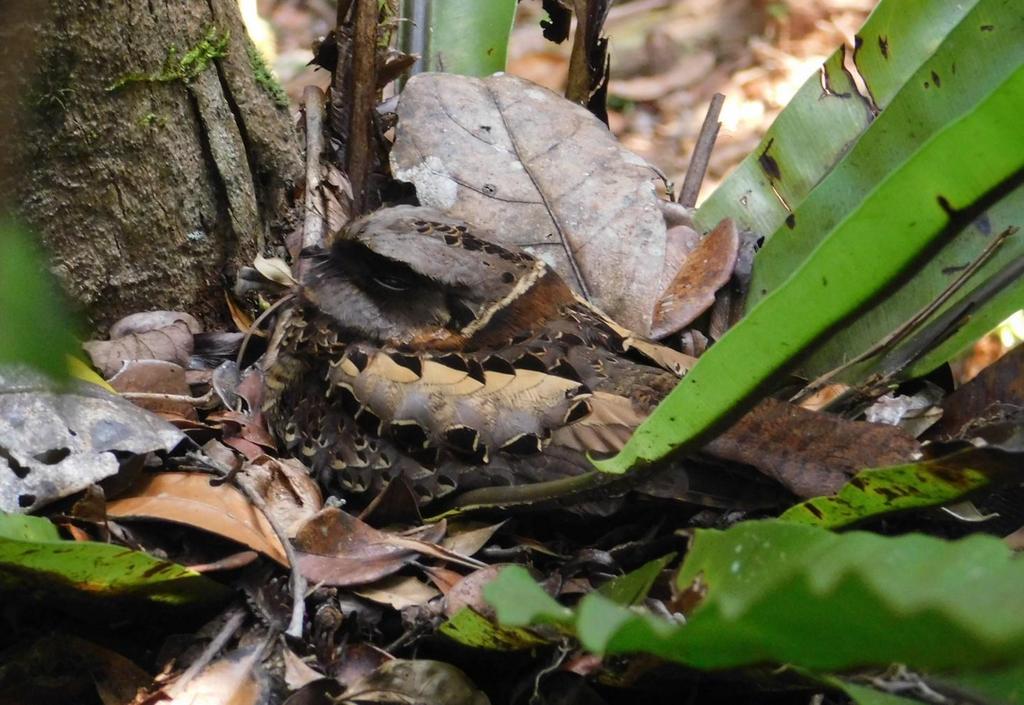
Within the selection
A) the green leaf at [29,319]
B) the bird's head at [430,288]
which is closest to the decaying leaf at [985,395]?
the bird's head at [430,288]

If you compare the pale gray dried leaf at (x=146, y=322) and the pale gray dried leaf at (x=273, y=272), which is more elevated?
the pale gray dried leaf at (x=273, y=272)

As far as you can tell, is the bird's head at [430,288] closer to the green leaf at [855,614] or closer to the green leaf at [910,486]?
the green leaf at [910,486]

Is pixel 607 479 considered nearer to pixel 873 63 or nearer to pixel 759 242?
pixel 759 242

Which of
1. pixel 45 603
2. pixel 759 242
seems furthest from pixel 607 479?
pixel 759 242

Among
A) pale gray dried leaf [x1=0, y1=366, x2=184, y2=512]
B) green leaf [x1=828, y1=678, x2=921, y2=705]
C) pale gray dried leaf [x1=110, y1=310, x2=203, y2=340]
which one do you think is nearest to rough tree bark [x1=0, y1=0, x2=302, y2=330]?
pale gray dried leaf [x1=110, y1=310, x2=203, y2=340]

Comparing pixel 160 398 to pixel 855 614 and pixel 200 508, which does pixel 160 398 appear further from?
pixel 855 614

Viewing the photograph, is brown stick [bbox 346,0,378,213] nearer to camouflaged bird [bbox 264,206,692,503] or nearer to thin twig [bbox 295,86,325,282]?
thin twig [bbox 295,86,325,282]

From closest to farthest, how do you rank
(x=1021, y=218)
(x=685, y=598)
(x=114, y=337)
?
1. (x=685, y=598)
2. (x=1021, y=218)
3. (x=114, y=337)
